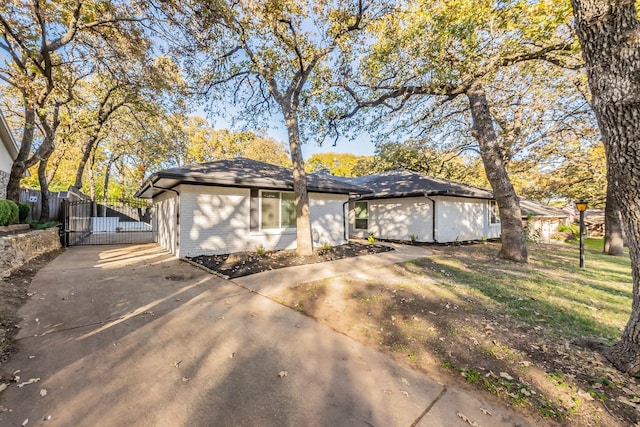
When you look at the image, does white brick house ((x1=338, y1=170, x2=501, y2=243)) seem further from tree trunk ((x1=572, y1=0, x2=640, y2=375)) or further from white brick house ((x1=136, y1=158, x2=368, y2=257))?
tree trunk ((x1=572, y1=0, x2=640, y2=375))

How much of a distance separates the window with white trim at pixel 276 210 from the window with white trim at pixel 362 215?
5.99 metres

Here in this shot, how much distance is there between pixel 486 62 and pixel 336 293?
19.1ft

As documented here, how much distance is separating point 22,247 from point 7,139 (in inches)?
373

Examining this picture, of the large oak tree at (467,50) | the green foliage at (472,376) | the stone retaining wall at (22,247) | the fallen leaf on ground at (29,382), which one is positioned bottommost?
the green foliage at (472,376)

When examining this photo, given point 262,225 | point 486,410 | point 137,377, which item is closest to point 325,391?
point 486,410

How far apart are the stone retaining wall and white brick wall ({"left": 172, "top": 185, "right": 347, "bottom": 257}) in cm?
317

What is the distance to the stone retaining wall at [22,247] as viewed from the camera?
16.2ft

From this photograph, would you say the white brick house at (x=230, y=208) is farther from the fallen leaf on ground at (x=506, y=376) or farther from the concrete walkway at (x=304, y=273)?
the fallen leaf on ground at (x=506, y=376)

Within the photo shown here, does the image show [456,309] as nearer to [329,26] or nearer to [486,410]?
[486,410]

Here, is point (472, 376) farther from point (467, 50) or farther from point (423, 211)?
point (423, 211)

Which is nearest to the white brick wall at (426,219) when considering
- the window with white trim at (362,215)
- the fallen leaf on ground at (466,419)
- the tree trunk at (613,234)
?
the window with white trim at (362,215)

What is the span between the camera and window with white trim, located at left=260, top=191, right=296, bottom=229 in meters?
8.50

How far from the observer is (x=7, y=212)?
6.79 meters

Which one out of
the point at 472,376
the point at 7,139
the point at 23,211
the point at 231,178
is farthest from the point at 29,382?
the point at 7,139
